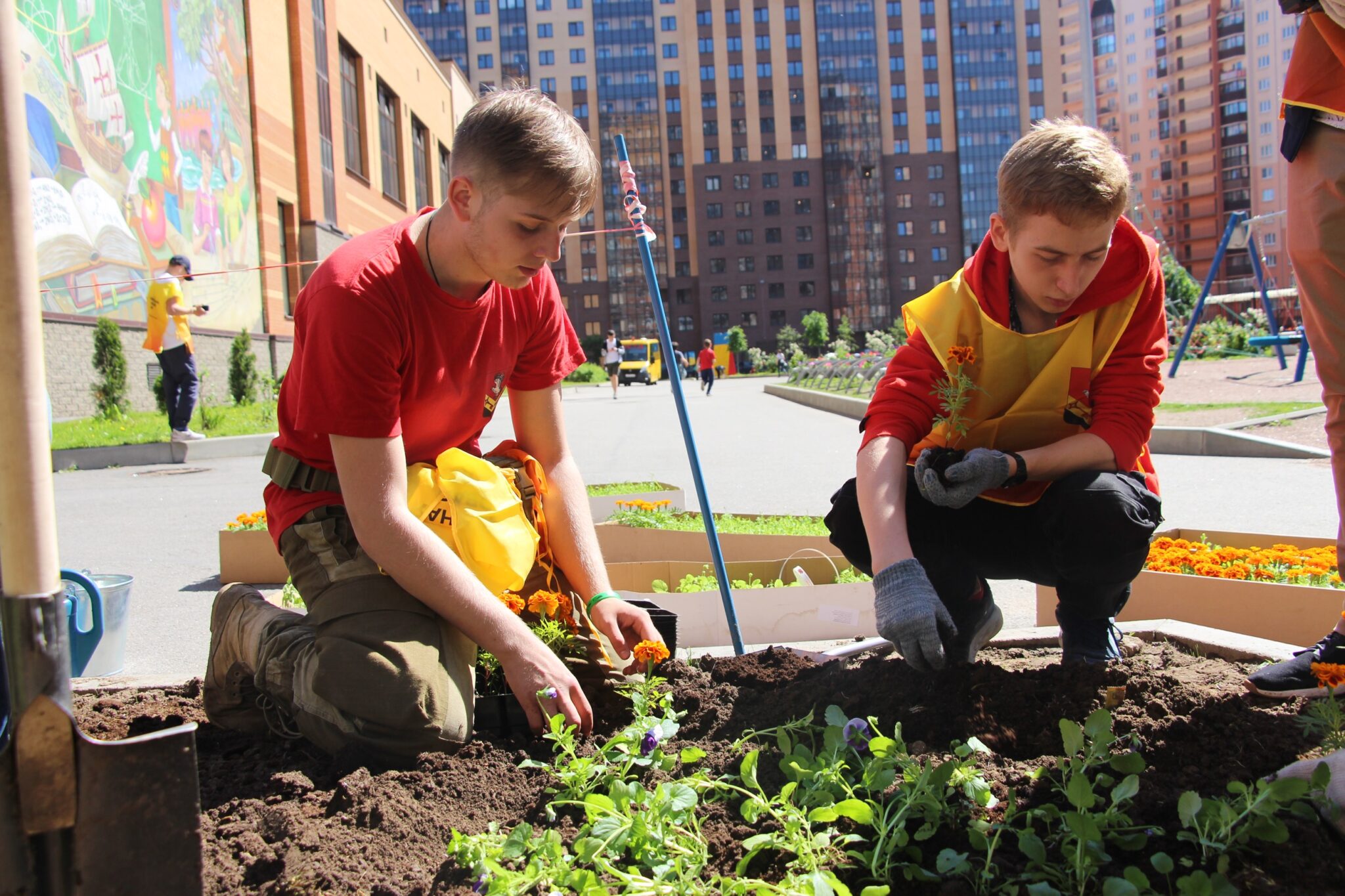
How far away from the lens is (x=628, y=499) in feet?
17.8

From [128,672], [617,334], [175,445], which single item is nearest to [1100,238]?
[128,672]

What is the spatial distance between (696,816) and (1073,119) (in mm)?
1906

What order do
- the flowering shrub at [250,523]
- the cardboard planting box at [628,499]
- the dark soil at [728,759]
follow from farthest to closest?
the cardboard planting box at [628,499] < the flowering shrub at [250,523] < the dark soil at [728,759]

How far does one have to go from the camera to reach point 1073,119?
2.47 meters

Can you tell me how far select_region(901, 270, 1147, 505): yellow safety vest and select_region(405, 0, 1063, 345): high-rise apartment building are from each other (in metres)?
83.1

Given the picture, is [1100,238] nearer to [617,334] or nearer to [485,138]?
[485,138]

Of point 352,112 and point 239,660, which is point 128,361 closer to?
point 352,112

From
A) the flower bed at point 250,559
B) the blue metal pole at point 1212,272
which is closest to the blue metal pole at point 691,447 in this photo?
the flower bed at point 250,559

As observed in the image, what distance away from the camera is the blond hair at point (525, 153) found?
201 cm

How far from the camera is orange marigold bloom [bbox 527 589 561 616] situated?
2.22m

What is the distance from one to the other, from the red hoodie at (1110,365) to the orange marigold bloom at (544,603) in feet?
2.60

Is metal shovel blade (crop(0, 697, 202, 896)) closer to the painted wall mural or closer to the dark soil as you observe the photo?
the dark soil

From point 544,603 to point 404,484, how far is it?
422mm

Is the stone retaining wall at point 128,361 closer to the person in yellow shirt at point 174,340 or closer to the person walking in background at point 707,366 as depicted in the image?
the person in yellow shirt at point 174,340
